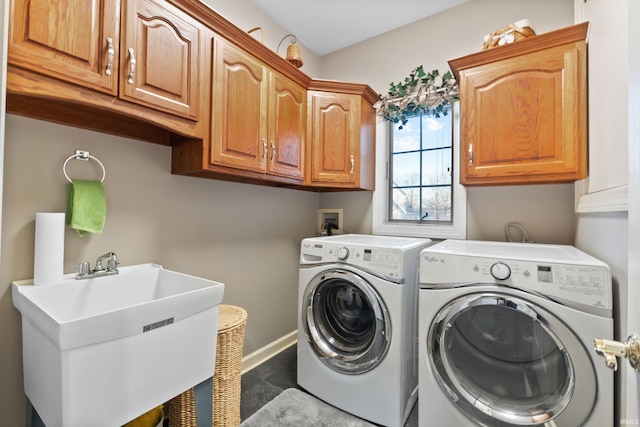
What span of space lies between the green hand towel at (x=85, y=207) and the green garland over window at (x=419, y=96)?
2.08 m

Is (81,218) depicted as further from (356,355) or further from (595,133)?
(595,133)

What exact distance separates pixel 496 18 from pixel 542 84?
2.68 feet

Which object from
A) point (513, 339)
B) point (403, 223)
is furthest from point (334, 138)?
point (513, 339)


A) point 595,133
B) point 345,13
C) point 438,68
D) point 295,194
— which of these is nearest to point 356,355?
point 295,194

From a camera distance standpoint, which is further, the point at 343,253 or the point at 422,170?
the point at 422,170

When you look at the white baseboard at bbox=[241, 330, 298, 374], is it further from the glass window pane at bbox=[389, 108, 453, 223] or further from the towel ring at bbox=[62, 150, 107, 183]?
the towel ring at bbox=[62, 150, 107, 183]

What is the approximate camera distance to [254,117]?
166 cm

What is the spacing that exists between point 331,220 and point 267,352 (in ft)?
4.13

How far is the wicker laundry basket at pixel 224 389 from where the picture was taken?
1274mm

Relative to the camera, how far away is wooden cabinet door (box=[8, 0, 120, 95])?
0.88m

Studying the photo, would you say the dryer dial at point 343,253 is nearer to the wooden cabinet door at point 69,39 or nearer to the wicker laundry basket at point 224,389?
the wicker laundry basket at point 224,389

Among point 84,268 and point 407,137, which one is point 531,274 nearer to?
point 407,137

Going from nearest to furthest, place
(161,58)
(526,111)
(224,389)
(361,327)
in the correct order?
(161,58)
(224,389)
(526,111)
(361,327)

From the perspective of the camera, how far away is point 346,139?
220cm
